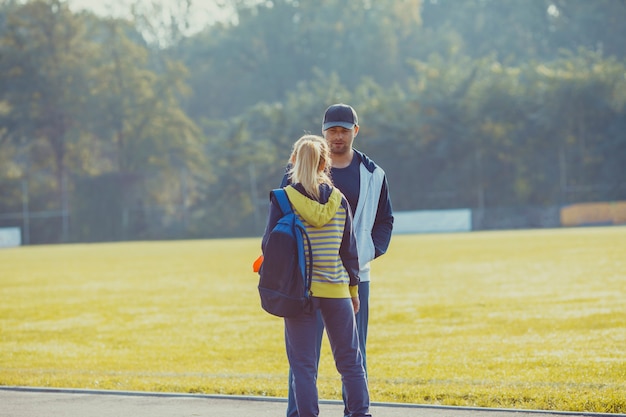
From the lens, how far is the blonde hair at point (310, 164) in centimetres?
550

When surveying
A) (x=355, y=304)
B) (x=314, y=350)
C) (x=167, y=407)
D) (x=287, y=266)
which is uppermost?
(x=287, y=266)

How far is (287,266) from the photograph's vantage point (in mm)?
5473

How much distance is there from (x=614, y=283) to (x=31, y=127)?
200 ft

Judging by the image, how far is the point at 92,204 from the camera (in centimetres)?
6762

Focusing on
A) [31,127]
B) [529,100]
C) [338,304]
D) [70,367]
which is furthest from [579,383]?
[31,127]

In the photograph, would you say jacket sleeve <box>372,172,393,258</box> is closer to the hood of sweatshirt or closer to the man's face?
the man's face

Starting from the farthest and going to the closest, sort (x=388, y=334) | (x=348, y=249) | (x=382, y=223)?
1. (x=388, y=334)
2. (x=382, y=223)
3. (x=348, y=249)

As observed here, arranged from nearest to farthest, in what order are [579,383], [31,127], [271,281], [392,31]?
1. [271,281]
2. [579,383]
3. [31,127]
4. [392,31]

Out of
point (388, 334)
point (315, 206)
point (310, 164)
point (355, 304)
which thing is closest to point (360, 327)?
point (355, 304)

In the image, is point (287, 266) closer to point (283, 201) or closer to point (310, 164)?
point (283, 201)

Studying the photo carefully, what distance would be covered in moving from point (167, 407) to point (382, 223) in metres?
2.20

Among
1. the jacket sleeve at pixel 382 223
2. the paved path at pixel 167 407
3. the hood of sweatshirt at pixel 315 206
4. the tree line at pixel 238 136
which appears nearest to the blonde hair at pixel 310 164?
the hood of sweatshirt at pixel 315 206

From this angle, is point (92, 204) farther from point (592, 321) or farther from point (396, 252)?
point (592, 321)

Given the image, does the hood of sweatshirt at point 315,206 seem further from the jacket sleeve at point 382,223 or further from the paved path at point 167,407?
the paved path at point 167,407
